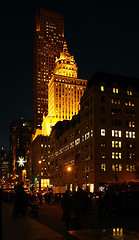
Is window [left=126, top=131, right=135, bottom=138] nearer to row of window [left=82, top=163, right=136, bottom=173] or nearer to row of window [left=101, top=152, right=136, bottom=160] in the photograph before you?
row of window [left=101, top=152, right=136, bottom=160]

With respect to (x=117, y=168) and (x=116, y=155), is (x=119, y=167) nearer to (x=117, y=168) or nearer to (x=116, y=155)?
(x=117, y=168)

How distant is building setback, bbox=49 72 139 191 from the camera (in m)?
84.7

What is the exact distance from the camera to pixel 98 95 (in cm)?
8850

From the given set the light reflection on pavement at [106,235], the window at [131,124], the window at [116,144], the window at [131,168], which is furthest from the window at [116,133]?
the light reflection on pavement at [106,235]

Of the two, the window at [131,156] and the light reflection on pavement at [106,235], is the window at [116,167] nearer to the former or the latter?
the window at [131,156]

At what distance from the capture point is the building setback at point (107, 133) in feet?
278

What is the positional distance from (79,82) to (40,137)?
131 feet

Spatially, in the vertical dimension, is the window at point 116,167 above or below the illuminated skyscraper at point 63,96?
below

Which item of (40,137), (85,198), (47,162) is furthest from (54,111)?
(85,198)

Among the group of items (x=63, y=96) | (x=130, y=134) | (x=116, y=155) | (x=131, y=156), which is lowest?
(x=131, y=156)

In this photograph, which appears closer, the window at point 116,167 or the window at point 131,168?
the window at point 116,167

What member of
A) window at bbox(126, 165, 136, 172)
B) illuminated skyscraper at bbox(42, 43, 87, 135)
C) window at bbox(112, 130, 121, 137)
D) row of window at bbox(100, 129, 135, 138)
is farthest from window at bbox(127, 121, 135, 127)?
illuminated skyscraper at bbox(42, 43, 87, 135)

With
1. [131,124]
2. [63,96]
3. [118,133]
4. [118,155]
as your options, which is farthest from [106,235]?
[63,96]

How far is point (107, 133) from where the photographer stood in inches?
3433
